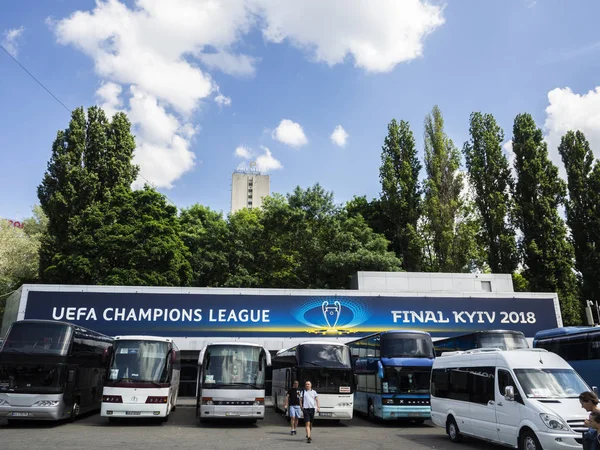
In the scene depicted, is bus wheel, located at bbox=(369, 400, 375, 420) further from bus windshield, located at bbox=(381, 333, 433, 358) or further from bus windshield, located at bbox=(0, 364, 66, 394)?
bus windshield, located at bbox=(0, 364, 66, 394)

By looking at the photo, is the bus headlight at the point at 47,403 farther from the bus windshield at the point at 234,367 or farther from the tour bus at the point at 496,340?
the tour bus at the point at 496,340

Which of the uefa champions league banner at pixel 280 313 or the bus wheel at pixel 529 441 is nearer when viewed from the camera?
the bus wheel at pixel 529 441

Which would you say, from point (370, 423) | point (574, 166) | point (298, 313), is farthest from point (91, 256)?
point (574, 166)

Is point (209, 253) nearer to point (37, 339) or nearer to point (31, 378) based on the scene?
point (37, 339)

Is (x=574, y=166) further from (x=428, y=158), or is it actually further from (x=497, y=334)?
(x=497, y=334)

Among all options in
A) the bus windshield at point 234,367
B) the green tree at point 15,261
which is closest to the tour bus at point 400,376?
the bus windshield at point 234,367

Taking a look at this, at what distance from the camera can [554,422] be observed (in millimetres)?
10031

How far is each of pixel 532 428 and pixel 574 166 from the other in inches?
1463

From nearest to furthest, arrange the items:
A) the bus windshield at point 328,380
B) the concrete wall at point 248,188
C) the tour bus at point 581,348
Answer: the bus windshield at point 328,380 < the tour bus at point 581,348 < the concrete wall at point 248,188

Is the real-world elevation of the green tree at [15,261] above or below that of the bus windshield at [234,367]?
above

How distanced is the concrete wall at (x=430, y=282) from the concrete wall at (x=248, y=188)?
241ft

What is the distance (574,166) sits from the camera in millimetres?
41406

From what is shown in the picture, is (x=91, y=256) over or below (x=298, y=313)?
over

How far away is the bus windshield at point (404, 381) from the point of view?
1808cm
